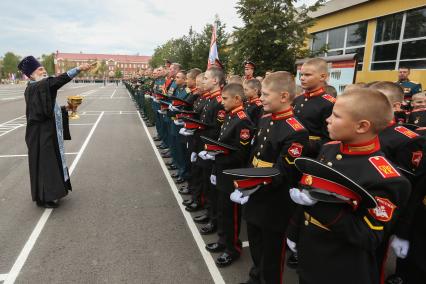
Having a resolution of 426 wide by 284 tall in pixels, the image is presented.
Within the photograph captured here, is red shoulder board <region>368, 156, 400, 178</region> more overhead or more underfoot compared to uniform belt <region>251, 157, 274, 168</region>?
more overhead

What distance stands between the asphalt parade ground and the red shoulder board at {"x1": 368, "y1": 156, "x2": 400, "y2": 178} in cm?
197

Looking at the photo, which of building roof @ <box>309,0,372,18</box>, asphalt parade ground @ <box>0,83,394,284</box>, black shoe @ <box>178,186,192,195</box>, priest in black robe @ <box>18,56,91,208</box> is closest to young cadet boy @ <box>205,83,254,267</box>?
asphalt parade ground @ <box>0,83,394,284</box>

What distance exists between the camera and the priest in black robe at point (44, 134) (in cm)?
459

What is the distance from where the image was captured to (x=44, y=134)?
4766 millimetres

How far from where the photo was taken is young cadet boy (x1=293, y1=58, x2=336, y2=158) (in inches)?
140

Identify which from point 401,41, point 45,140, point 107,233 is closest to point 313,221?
point 107,233

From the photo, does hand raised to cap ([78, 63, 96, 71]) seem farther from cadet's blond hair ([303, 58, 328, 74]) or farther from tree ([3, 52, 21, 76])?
tree ([3, 52, 21, 76])

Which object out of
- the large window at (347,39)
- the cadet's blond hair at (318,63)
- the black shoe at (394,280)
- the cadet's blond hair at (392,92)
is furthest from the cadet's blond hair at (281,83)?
the large window at (347,39)

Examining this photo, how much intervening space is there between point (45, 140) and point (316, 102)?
398cm

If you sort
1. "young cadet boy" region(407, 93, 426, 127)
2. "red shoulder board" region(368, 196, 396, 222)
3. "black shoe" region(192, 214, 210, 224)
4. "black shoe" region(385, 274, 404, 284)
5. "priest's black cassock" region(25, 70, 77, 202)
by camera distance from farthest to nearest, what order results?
"priest's black cassock" region(25, 70, 77, 202)
"black shoe" region(192, 214, 210, 224)
"young cadet boy" region(407, 93, 426, 127)
"black shoe" region(385, 274, 404, 284)
"red shoulder board" region(368, 196, 396, 222)

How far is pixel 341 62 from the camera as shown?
5824mm

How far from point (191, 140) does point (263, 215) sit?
7.89 feet

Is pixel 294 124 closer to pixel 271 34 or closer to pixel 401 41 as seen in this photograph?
pixel 271 34

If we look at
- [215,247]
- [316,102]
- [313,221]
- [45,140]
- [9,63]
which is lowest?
[215,247]
